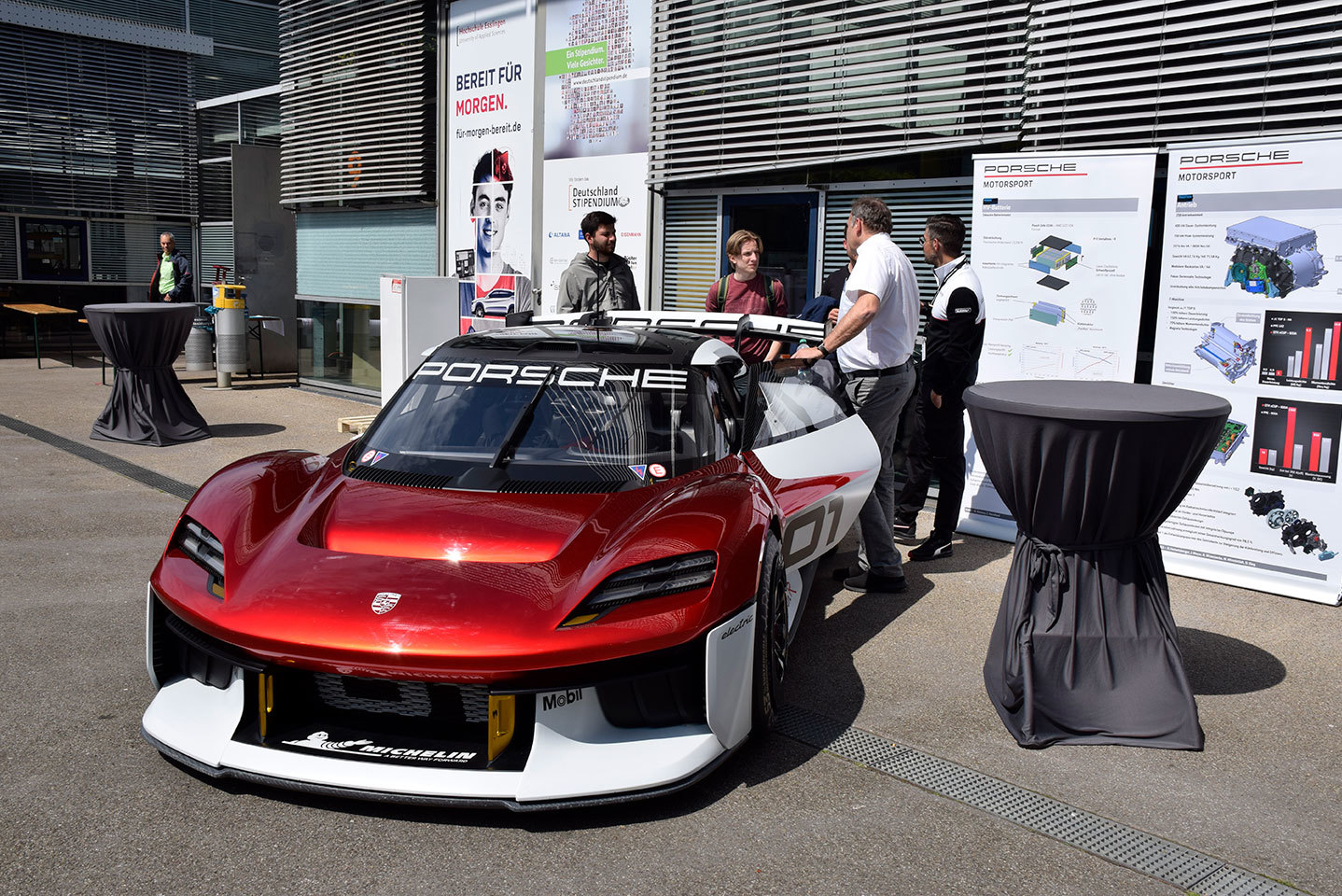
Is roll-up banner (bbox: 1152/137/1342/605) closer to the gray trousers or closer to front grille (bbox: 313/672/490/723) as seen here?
the gray trousers

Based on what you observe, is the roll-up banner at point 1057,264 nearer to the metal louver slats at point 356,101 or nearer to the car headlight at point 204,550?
the car headlight at point 204,550

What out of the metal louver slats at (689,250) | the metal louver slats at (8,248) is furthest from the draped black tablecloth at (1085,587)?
the metal louver slats at (8,248)

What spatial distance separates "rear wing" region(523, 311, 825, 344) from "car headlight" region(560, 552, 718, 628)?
184 cm

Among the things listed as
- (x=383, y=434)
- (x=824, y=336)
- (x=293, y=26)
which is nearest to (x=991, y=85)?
(x=824, y=336)

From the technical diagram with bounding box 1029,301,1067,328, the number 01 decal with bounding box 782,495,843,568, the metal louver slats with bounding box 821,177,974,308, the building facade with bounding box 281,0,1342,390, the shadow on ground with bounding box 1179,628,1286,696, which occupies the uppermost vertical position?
the building facade with bounding box 281,0,1342,390

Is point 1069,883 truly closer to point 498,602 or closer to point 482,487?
point 498,602

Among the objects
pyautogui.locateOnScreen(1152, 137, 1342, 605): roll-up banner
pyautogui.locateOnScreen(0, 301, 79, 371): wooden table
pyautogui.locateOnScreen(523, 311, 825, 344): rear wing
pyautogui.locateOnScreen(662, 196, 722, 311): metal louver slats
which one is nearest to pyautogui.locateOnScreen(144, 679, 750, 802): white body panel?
pyautogui.locateOnScreen(523, 311, 825, 344): rear wing

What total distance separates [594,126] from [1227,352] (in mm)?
6221

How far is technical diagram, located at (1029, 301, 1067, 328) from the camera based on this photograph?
21.3 ft

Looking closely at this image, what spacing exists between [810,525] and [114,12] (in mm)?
19131

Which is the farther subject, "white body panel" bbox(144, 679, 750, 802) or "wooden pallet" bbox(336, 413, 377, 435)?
"wooden pallet" bbox(336, 413, 377, 435)

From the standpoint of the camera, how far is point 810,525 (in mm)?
4586

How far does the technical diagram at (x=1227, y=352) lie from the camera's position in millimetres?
5879

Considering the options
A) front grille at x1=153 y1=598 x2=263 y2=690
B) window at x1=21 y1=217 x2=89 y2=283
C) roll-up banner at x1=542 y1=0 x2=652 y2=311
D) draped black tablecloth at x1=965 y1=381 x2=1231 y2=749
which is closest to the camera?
front grille at x1=153 y1=598 x2=263 y2=690
